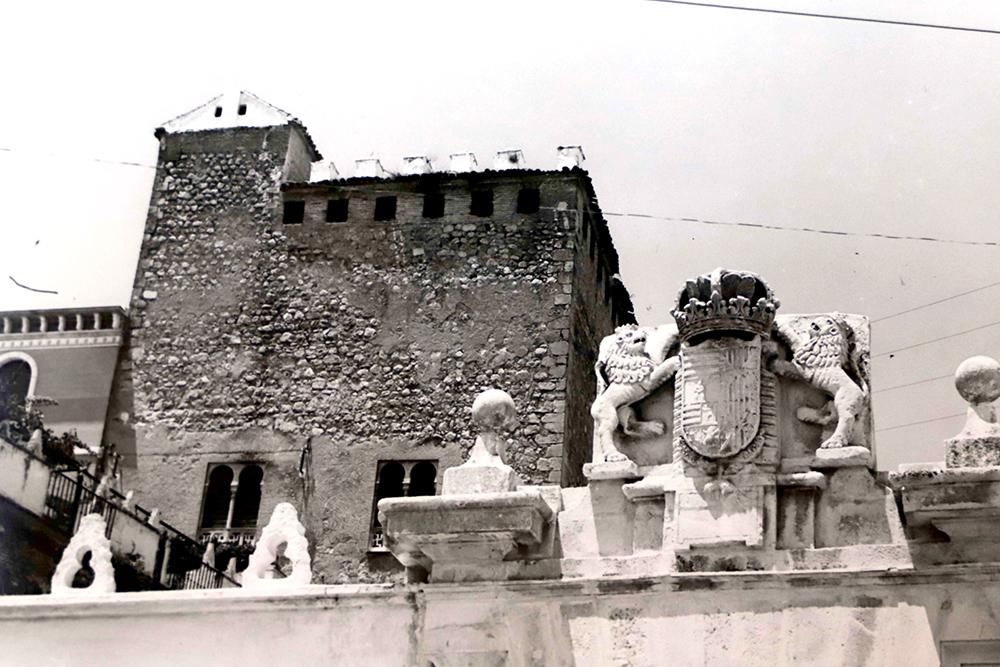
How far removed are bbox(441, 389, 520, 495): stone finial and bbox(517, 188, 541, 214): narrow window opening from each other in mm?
16755

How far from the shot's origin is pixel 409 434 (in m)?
25.4

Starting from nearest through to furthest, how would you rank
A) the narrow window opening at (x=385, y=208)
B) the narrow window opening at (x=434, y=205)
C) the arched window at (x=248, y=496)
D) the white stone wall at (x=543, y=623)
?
the white stone wall at (x=543, y=623) < the arched window at (x=248, y=496) < the narrow window opening at (x=434, y=205) < the narrow window opening at (x=385, y=208)

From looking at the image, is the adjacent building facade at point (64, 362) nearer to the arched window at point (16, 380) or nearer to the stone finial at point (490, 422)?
the arched window at point (16, 380)

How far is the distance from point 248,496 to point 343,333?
3359 mm

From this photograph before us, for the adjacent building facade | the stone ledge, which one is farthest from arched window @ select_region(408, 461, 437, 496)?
the stone ledge

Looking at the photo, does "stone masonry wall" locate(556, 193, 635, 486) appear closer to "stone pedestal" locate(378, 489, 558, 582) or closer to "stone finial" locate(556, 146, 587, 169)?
"stone finial" locate(556, 146, 587, 169)

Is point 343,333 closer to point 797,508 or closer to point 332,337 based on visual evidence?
point 332,337

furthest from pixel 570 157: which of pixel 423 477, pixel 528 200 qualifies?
pixel 423 477

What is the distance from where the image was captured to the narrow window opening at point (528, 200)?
86.3 ft

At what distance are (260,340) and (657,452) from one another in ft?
59.8

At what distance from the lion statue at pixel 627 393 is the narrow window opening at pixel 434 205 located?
56.9 ft

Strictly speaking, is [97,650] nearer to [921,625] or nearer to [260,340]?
[921,625]

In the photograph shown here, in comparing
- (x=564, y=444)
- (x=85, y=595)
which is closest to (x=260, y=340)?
(x=564, y=444)

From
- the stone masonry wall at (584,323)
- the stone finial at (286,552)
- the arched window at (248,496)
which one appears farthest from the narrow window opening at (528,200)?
the stone finial at (286,552)
